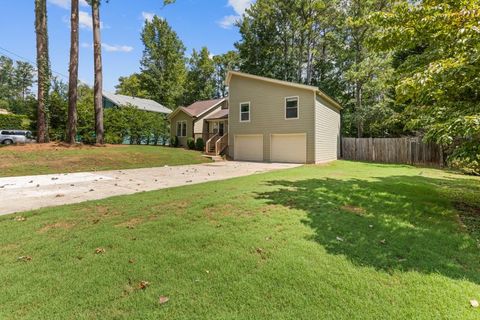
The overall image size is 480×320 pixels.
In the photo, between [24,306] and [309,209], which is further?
[309,209]

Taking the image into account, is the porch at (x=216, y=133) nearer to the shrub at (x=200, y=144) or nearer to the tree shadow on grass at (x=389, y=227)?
the shrub at (x=200, y=144)

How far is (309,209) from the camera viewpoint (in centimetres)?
514

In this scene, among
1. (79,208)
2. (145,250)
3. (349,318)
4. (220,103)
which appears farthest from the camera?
(220,103)

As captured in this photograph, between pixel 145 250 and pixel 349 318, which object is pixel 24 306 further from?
pixel 349 318

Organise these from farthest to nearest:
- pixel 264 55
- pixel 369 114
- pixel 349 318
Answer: pixel 264 55, pixel 369 114, pixel 349 318

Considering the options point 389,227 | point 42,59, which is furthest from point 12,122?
point 389,227

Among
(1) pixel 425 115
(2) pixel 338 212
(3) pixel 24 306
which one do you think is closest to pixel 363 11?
(1) pixel 425 115

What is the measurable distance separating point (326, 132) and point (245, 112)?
19.1 feet

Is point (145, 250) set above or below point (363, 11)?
below

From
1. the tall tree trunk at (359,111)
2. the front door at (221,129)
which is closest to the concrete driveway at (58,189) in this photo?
the front door at (221,129)

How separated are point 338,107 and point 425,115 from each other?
1439cm

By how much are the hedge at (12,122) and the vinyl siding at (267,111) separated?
863 inches

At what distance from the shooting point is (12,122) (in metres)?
26.8

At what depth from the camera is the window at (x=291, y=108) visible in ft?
55.5
